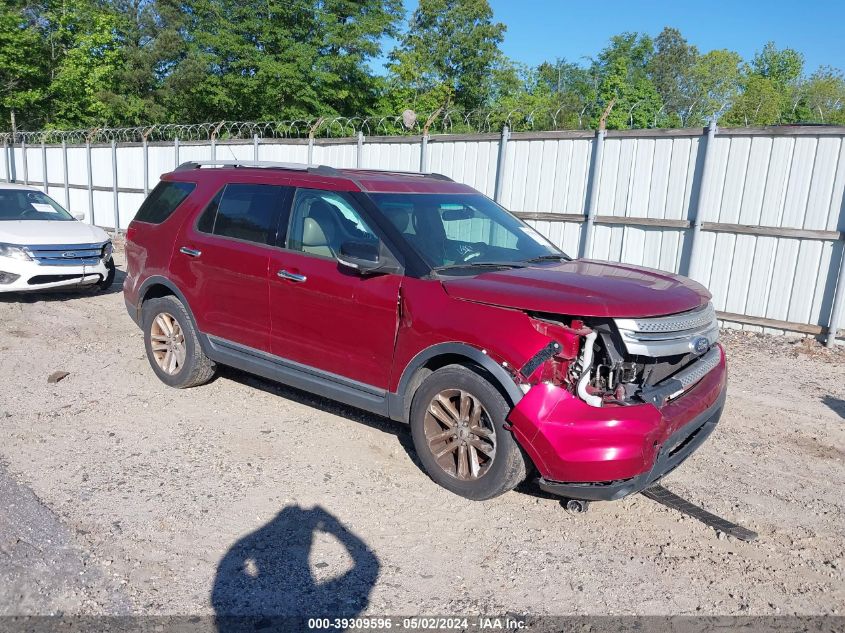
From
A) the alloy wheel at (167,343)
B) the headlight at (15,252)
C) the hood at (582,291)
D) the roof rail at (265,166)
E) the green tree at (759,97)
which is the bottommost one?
the alloy wheel at (167,343)

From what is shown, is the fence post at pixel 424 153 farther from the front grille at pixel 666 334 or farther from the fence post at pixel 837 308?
the front grille at pixel 666 334

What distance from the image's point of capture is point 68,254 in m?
9.43

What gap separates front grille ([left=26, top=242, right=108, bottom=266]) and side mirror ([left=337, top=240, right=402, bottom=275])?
6.60 m

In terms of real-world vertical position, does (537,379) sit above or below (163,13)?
below

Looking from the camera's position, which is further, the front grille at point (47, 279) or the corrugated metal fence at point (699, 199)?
the front grille at point (47, 279)

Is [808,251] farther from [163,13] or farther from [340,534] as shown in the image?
[163,13]

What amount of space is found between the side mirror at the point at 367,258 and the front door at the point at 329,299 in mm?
71

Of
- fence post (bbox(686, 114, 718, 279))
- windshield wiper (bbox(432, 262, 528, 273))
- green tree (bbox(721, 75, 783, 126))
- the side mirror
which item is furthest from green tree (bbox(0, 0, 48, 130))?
green tree (bbox(721, 75, 783, 126))

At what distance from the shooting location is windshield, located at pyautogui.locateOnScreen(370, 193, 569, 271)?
14.9ft

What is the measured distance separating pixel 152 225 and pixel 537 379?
418 centimetres

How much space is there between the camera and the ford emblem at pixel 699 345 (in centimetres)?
385

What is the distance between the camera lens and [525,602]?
3.21 metres

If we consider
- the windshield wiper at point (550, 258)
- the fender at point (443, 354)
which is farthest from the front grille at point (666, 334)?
the windshield wiper at point (550, 258)

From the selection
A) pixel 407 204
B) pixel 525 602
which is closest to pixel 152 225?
pixel 407 204
